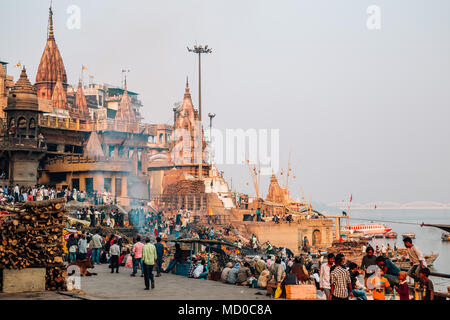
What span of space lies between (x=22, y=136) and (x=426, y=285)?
38.1 metres

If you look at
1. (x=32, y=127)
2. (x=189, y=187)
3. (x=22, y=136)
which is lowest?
(x=189, y=187)

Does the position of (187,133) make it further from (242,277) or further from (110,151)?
(242,277)

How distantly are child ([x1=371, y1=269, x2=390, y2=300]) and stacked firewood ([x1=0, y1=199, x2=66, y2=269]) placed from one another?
7951mm

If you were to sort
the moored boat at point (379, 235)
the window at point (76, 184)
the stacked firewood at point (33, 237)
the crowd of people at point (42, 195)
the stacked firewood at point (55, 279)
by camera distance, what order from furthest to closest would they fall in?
the moored boat at point (379, 235) < the window at point (76, 184) < the crowd of people at point (42, 195) < the stacked firewood at point (55, 279) < the stacked firewood at point (33, 237)

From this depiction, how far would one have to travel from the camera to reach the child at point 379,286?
40.7 feet

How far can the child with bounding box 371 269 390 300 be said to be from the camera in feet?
40.7

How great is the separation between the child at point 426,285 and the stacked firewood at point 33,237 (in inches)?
352

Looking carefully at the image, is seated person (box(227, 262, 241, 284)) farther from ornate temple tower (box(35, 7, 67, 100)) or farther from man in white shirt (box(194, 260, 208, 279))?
ornate temple tower (box(35, 7, 67, 100))

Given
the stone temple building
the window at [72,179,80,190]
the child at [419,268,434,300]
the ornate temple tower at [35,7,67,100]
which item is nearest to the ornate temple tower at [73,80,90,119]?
the stone temple building

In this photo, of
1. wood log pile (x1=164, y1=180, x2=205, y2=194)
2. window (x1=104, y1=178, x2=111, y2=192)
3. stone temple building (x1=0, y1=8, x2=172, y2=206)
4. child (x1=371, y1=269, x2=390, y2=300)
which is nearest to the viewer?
child (x1=371, y1=269, x2=390, y2=300)

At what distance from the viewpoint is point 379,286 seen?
12547 millimetres

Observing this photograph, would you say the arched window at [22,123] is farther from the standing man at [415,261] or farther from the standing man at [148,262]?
the standing man at [415,261]

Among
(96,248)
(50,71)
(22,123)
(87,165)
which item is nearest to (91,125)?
(87,165)

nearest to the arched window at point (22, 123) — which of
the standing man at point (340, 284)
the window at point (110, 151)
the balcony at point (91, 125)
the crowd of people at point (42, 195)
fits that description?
the crowd of people at point (42, 195)
